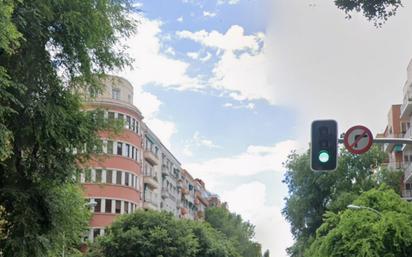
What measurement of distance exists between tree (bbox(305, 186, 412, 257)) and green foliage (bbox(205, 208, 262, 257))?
56.5 m

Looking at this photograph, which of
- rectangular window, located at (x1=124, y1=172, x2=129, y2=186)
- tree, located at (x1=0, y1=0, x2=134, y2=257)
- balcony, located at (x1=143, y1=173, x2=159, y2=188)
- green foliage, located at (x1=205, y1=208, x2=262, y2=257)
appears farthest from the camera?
green foliage, located at (x1=205, y1=208, x2=262, y2=257)

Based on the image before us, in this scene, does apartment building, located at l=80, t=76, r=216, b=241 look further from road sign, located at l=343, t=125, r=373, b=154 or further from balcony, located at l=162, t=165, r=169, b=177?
road sign, located at l=343, t=125, r=373, b=154

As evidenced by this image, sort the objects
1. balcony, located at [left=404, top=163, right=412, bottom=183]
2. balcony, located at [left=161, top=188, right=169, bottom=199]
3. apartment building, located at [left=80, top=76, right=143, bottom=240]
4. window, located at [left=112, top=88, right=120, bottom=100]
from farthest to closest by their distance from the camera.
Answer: balcony, located at [left=161, top=188, right=169, bottom=199], window, located at [left=112, top=88, right=120, bottom=100], apartment building, located at [left=80, top=76, right=143, bottom=240], balcony, located at [left=404, top=163, right=412, bottom=183]

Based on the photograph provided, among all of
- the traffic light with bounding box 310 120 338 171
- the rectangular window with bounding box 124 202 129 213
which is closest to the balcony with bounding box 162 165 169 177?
the rectangular window with bounding box 124 202 129 213

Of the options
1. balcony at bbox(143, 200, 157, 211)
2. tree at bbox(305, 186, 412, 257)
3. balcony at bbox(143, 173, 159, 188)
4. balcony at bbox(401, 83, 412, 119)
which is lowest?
tree at bbox(305, 186, 412, 257)

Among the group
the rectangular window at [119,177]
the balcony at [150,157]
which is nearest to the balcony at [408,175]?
the rectangular window at [119,177]

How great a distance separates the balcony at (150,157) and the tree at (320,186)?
57.6 feet

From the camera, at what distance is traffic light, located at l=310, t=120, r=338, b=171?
12.0 metres

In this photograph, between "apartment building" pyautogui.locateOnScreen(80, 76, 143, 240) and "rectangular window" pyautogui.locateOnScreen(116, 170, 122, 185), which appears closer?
"apartment building" pyautogui.locateOnScreen(80, 76, 143, 240)

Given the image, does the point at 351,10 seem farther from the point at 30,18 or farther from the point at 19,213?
the point at 19,213

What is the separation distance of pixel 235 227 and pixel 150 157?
30952 millimetres

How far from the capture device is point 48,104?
630 inches

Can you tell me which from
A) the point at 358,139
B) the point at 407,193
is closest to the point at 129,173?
the point at 407,193

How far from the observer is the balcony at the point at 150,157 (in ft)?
226
